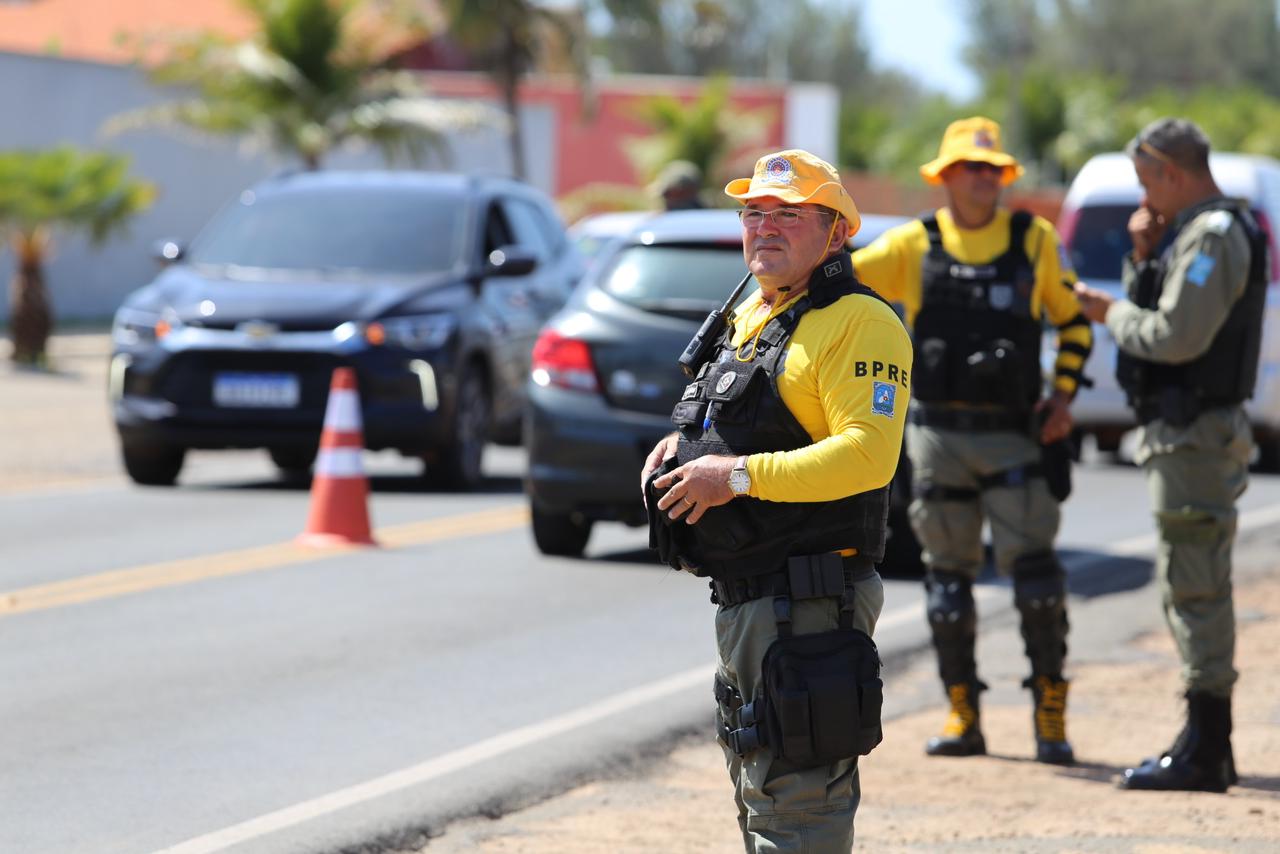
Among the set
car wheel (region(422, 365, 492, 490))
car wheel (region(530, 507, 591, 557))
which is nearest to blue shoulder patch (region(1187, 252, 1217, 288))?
car wheel (region(530, 507, 591, 557))

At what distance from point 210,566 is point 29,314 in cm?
1492

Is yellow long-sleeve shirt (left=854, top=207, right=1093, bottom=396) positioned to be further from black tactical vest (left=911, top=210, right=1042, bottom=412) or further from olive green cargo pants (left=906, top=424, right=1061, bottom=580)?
olive green cargo pants (left=906, top=424, right=1061, bottom=580)

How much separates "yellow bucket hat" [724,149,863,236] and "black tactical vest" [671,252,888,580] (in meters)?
0.12

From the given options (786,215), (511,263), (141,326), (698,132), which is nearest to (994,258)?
(786,215)

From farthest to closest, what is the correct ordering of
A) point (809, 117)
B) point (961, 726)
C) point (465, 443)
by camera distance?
1. point (809, 117)
2. point (465, 443)
3. point (961, 726)

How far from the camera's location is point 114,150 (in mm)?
34344

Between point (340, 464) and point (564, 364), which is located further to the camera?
point (340, 464)

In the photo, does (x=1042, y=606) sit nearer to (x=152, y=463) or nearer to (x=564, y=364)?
(x=564, y=364)

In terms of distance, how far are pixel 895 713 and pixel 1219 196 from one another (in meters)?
2.31

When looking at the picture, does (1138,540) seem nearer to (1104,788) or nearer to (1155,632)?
(1155,632)

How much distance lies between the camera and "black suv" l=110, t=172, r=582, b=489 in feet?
43.7

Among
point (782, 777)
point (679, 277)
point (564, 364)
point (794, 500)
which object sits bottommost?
point (782, 777)

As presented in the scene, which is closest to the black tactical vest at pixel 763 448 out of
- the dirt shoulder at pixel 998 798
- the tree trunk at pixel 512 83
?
the dirt shoulder at pixel 998 798

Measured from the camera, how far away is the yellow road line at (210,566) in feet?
31.9
